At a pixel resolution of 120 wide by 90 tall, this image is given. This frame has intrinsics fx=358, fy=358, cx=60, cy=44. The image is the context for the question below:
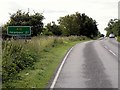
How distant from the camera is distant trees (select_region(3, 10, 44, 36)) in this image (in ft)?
155

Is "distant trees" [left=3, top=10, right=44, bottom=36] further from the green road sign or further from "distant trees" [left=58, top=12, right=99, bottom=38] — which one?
"distant trees" [left=58, top=12, right=99, bottom=38]

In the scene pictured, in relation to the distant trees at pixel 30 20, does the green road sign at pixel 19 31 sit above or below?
below

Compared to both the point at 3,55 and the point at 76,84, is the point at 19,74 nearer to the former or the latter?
the point at 3,55

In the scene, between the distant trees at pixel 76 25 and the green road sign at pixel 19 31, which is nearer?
the green road sign at pixel 19 31

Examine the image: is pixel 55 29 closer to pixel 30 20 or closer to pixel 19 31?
pixel 30 20

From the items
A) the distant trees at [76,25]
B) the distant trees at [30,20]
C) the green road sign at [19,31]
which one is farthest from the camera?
the distant trees at [76,25]

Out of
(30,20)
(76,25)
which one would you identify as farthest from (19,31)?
(76,25)

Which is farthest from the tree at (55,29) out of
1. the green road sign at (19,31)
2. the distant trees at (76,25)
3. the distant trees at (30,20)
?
the green road sign at (19,31)

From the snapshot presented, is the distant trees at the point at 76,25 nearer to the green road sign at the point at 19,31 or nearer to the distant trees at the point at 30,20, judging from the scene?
the distant trees at the point at 30,20

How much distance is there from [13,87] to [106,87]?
337 cm

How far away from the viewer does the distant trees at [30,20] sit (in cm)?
4728

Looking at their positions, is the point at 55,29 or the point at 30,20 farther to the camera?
the point at 55,29

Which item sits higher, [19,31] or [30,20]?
[30,20]

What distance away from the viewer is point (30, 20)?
47875mm
